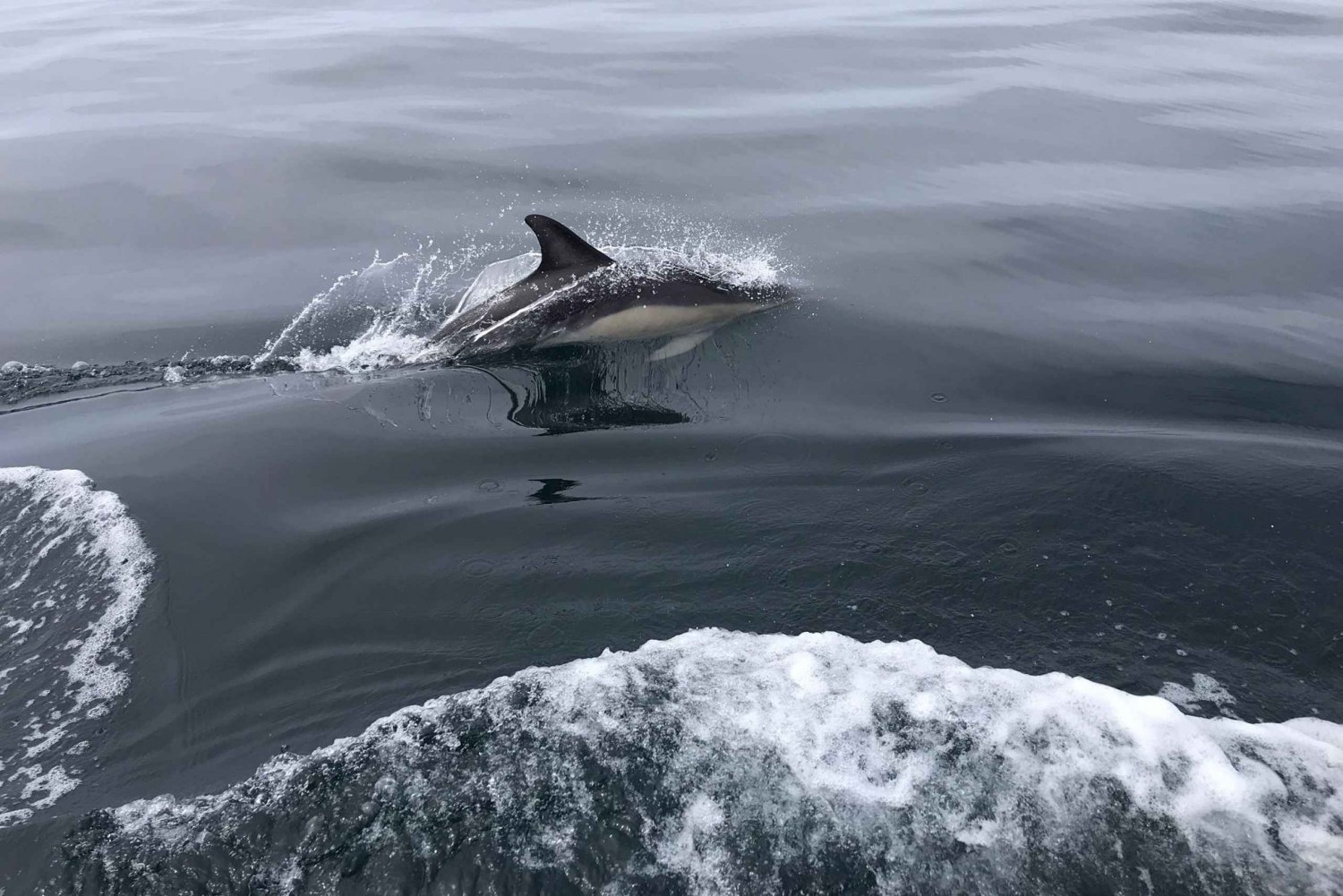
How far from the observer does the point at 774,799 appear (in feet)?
11.9

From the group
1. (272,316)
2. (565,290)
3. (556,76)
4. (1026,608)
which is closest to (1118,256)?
(565,290)

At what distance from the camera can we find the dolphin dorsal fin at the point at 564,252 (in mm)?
8258

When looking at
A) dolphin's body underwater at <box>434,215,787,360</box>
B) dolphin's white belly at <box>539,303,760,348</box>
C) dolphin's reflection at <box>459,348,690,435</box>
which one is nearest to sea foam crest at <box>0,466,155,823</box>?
dolphin's reflection at <box>459,348,690,435</box>

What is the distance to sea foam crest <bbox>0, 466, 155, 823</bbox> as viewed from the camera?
13.4ft

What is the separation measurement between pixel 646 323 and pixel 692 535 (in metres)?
3.10

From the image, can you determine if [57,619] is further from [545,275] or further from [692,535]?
[545,275]

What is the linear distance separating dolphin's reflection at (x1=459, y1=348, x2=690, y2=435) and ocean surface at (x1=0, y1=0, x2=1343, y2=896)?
0.15 ft

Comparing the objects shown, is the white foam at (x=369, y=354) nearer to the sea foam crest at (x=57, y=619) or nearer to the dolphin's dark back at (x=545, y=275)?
the dolphin's dark back at (x=545, y=275)

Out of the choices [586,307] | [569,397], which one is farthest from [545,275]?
[569,397]

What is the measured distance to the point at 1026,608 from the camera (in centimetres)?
482

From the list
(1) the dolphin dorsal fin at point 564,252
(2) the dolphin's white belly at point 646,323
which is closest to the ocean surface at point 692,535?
(2) the dolphin's white belly at point 646,323

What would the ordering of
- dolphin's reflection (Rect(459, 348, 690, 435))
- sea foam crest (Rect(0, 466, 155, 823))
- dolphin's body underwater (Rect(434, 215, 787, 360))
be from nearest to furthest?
1. sea foam crest (Rect(0, 466, 155, 823))
2. dolphin's reflection (Rect(459, 348, 690, 435))
3. dolphin's body underwater (Rect(434, 215, 787, 360))

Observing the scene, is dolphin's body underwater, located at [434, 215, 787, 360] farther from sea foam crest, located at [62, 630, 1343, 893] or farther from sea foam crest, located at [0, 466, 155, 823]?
sea foam crest, located at [62, 630, 1343, 893]

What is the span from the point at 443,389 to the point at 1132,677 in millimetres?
4905
